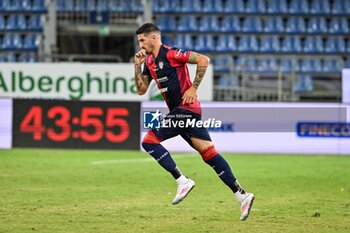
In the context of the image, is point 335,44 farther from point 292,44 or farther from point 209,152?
point 209,152

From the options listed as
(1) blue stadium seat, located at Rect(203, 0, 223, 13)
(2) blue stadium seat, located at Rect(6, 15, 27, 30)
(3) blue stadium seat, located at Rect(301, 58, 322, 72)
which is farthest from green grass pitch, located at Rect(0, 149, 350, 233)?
(1) blue stadium seat, located at Rect(203, 0, 223, 13)

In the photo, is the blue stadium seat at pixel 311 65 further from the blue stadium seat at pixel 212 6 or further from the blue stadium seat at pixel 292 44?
the blue stadium seat at pixel 212 6

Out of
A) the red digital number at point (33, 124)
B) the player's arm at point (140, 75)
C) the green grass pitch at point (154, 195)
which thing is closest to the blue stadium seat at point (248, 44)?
the green grass pitch at point (154, 195)

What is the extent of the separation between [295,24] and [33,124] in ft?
41.8

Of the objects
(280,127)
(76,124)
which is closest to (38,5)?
(76,124)

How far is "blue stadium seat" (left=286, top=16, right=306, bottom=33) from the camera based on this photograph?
A: 100 feet

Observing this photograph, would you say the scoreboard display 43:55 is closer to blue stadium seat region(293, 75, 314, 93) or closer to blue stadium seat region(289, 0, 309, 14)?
blue stadium seat region(293, 75, 314, 93)

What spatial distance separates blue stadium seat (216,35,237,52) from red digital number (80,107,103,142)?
29.1 feet

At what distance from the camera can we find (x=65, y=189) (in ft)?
42.6

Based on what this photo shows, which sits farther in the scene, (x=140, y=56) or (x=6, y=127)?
(x=6, y=127)

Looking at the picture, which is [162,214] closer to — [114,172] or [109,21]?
[114,172]

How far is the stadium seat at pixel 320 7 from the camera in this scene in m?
30.8

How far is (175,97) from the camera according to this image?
9.22 metres

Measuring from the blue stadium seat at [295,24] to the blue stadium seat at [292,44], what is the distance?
0.38 m
